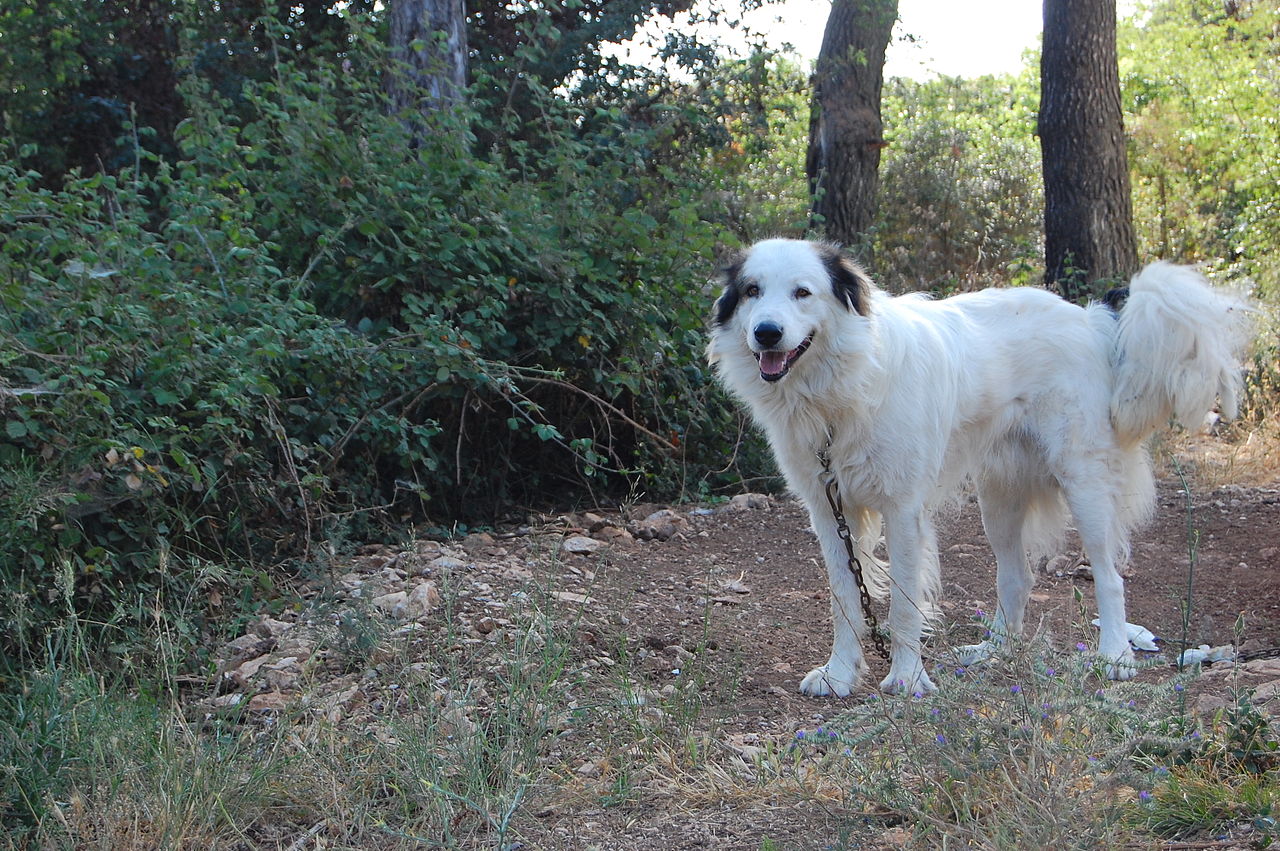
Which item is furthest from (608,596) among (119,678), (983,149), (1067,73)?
(983,149)

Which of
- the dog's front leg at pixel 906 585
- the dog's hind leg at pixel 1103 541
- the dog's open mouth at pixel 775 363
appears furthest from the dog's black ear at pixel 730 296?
the dog's hind leg at pixel 1103 541

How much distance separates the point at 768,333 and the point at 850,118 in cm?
690

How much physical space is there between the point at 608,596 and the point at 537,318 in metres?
2.36

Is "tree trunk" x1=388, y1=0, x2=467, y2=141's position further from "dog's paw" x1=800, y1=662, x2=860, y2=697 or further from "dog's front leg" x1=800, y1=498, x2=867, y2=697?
"dog's paw" x1=800, y1=662, x2=860, y2=697

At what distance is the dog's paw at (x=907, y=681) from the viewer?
4367 millimetres

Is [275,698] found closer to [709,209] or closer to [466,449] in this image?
[466,449]

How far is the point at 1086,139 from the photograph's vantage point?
9.96 m

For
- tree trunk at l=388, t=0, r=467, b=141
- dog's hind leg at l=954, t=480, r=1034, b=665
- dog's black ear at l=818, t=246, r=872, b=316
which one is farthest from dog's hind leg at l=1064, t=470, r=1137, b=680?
tree trunk at l=388, t=0, r=467, b=141

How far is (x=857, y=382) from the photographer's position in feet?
14.7

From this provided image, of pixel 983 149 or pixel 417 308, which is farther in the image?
pixel 983 149

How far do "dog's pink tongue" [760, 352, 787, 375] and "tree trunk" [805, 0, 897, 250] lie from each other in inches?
247

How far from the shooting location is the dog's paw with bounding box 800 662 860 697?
4.49 meters

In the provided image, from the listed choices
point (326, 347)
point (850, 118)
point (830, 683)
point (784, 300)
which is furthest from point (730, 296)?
point (850, 118)

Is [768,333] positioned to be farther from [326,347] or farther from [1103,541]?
[326,347]
